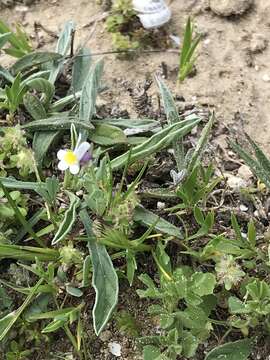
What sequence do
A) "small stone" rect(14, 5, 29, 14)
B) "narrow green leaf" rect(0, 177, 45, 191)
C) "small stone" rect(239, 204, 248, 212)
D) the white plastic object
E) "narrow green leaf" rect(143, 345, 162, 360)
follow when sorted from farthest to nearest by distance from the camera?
"small stone" rect(14, 5, 29, 14) → the white plastic object → "small stone" rect(239, 204, 248, 212) → "narrow green leaf" rect(0, 177, 45, 191) → "narrow green leaf" rect(143, 345, 162, 360)

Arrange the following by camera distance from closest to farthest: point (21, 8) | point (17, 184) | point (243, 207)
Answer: point (17, 184) < point (243, 207) < point (21, 8)

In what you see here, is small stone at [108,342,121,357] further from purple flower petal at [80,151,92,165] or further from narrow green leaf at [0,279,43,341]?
purple flower petal at [80,151,92,165]

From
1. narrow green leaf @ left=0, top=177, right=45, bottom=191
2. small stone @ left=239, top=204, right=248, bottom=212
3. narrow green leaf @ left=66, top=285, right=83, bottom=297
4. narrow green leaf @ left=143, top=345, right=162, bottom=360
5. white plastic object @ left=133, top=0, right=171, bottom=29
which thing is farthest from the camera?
white plastic object @ left=133, top=0, right=171, bottom=29

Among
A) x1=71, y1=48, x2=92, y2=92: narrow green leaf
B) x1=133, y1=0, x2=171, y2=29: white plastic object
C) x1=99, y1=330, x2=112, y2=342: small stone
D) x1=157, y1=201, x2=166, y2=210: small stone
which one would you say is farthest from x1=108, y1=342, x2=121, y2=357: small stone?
x1=133, y1=0, x2=171, y2=29: white plastic object

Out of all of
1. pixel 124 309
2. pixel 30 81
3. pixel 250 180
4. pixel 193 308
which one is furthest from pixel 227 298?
pixel 30 81

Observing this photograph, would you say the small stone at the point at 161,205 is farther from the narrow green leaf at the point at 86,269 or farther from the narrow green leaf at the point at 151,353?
the narrow green leaf at the point at 151,353

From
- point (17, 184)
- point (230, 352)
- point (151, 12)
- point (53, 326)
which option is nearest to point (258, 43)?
point (151, 12)

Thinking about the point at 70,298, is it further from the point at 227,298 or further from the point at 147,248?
the point at 227,298

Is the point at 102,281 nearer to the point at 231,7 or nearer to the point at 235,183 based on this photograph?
the point at 235,183
